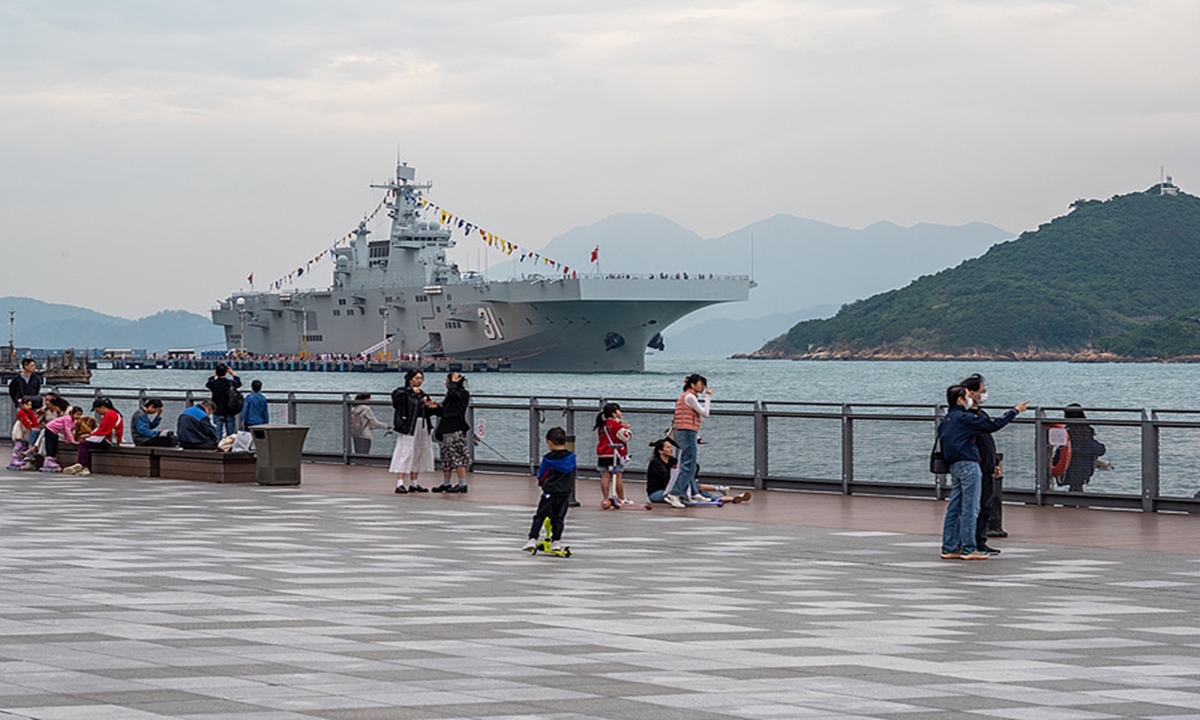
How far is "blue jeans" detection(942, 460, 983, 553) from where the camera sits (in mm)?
13219

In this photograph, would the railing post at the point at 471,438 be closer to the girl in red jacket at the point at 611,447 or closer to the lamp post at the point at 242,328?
the girl in red jacket at the point at 611,447

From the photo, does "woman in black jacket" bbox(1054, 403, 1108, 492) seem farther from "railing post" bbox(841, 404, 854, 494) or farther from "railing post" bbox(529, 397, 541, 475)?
"railing post" bbox(529, 397, 541, 475)

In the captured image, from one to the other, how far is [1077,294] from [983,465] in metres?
163

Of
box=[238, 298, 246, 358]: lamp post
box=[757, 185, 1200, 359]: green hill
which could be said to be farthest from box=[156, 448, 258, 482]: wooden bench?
box=[757, 185, 1200, 359]: green hill

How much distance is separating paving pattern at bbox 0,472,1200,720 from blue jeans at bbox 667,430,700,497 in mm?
2376

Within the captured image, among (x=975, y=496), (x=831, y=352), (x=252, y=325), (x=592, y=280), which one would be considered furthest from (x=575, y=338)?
(x=975, y=496)

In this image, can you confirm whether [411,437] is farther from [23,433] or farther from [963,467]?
[963,467]

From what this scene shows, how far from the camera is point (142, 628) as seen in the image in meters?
8.79

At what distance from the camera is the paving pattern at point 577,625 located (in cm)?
682

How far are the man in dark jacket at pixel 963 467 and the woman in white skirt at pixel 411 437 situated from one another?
8374 mm

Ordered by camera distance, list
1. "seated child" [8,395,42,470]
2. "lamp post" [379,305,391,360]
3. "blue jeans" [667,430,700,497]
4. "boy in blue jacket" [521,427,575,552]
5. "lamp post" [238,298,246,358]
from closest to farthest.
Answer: "boy in blue jacket" [521,427,575,552], "blue jeans" [667,430,700,497], "seated child" [8,395,42,470], "lamp post" [379,305,391,360], "lamp post" [238,298,246,358]

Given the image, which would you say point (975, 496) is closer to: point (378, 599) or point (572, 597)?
point (572, 597)

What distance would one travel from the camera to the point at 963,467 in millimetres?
13383

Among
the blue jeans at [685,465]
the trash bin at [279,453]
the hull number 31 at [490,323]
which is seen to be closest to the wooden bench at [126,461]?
the trash bin at [279,453]
